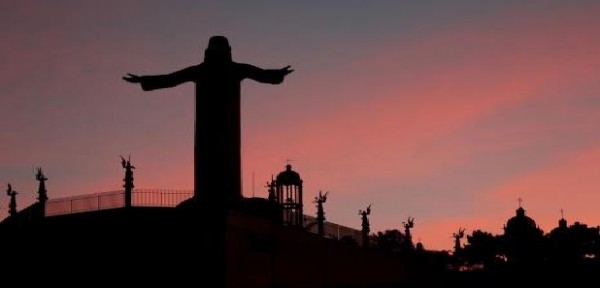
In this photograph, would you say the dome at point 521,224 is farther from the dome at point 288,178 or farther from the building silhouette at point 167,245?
the building silhouette at point 167,245

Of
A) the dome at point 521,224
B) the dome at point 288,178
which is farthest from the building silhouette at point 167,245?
the dome at point 521,224

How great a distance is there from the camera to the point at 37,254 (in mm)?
22297

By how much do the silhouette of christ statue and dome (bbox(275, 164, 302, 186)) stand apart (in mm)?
11970

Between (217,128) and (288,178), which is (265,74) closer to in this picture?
(217,128)

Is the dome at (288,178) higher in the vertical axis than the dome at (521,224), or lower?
lower

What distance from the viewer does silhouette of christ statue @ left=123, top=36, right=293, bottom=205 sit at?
2388 cm

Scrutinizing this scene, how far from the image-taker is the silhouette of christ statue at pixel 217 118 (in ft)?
78.3

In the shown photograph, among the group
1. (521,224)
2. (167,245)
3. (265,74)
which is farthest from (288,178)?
(521,224)

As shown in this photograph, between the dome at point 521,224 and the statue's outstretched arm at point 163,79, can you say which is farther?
the dome at point 521,224

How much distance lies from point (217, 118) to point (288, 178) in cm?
1383

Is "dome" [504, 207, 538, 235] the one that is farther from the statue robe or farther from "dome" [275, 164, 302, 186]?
the statue robe

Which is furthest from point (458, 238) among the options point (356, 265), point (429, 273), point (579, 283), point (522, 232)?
point (356, 265)

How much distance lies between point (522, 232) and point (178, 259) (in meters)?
60.2

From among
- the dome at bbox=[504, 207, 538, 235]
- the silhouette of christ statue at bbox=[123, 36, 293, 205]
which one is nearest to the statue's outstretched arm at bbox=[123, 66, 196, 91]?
the silhouette of christ statue at bbox=[123, 36, 293, 205]
